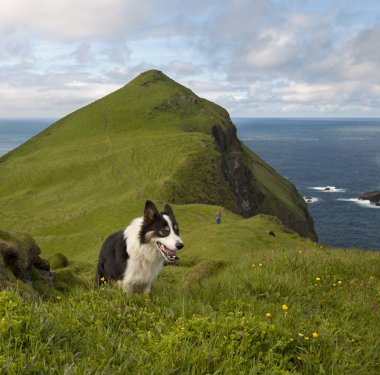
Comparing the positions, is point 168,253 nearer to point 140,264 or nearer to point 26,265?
point 140,264

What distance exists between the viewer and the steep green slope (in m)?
73.9

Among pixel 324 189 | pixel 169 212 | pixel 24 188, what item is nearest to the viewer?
pixel 169 212

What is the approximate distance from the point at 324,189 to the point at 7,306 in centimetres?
17992

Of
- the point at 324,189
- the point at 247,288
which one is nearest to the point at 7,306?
the point at 247,288

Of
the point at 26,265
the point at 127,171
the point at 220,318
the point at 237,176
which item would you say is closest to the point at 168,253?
the point at 220,318

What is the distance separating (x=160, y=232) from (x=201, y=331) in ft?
14.1

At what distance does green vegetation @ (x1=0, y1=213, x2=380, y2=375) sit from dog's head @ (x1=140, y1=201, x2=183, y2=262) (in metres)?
1.44

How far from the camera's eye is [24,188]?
100m

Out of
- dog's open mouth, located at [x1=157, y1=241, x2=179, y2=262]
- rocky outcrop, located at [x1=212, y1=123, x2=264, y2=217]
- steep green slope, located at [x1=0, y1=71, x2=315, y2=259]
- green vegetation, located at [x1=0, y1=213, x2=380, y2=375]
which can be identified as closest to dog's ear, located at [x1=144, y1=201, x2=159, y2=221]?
dog's open mouth, located at [x1=157, y1=241, x2=179, y2=262]

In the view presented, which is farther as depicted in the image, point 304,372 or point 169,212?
point 169,212

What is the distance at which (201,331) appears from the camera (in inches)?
234

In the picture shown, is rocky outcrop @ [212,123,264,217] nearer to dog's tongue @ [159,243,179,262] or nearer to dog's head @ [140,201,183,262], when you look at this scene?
dog's head @ [140,201,183,262]

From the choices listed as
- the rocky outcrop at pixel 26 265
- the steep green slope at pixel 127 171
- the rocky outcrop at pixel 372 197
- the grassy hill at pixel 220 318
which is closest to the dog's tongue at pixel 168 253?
the grassy hill at pixel 220 318

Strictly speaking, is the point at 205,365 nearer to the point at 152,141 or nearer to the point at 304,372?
the point at 304,372
